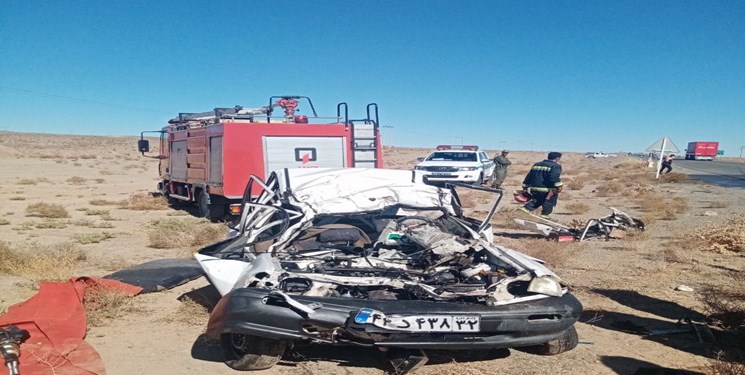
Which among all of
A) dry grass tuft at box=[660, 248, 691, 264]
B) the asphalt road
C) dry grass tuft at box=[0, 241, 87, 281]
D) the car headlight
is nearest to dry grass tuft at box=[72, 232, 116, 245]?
dry grass tuft at box=[0, 241, 87, 281]

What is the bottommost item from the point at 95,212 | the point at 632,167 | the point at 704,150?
the point at 95,212

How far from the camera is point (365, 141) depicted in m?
11.5

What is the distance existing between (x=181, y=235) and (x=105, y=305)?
4.52 m

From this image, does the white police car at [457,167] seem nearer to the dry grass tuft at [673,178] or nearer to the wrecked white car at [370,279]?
the dry grass tuft at [673,178]

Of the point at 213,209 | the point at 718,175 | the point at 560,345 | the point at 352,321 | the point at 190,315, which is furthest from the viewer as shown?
the point at 718,175

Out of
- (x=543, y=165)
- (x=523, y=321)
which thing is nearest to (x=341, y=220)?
(x=523, y=321)

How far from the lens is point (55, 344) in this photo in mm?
3975

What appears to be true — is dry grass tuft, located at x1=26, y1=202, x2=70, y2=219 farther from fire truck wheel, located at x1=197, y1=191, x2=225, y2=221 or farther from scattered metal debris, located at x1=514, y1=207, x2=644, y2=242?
scattered metal debris, located at x1=514, y1=207, x2=644, y2=242

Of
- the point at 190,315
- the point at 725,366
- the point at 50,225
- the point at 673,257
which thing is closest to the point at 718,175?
the point at 673,257

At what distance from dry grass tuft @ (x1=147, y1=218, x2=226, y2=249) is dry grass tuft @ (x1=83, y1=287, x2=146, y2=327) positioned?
3396 mm

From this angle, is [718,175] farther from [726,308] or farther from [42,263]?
[42,263]

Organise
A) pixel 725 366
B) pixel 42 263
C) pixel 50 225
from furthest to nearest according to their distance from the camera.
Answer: pixel 50 225
pixel 42 263
pixel 725 366

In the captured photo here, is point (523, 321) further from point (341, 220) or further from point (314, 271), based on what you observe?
point (341, 220)

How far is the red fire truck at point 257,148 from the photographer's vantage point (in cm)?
1038
